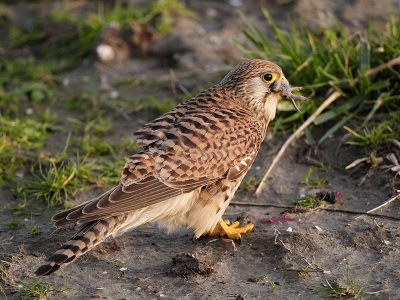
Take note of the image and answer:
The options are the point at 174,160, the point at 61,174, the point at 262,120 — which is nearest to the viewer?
the point at 174,160

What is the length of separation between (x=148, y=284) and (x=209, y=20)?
15.1 ft

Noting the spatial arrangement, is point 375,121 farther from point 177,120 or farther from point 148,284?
point 148,284

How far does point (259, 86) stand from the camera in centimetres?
529

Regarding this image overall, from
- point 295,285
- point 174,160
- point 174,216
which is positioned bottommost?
point 295,285

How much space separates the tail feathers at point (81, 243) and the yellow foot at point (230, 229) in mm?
838

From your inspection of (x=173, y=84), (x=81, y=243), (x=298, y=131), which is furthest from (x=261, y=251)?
(x=173, y=84)

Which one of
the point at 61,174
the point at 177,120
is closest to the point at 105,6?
the point at 61,174

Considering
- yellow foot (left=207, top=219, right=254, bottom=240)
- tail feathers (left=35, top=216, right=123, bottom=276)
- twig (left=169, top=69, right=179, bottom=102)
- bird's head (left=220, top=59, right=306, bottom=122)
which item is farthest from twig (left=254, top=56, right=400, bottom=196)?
tail feathers (left=35, top=216, right=123, bottom=276)

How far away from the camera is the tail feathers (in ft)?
13.7

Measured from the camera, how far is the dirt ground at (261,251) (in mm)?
4395

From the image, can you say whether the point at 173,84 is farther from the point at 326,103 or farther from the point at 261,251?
the point at 261,251

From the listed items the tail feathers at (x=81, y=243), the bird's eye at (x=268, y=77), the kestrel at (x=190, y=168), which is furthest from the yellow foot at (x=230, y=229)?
the bird's eye at (x=268, y=77)

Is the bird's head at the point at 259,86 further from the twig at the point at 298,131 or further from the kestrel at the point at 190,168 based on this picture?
the twig at the point at 298,131

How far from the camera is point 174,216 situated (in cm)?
477
